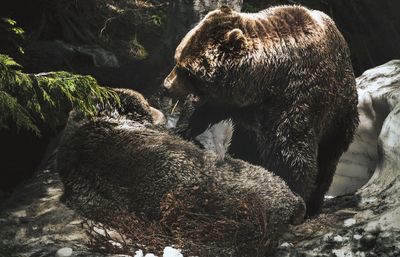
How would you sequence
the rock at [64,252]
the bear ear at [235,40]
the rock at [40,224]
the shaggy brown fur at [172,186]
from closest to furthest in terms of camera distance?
the shaggy brown fur at [172,186]
the rock at [64,252]
the rock at [40,224]
the bear ear at [235,40]

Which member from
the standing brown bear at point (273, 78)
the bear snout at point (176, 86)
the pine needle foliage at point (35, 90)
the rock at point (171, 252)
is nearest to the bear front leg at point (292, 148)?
the standing brown bear at point (273, 78)

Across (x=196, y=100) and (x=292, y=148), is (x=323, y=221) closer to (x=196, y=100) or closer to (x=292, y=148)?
(x=292, y=148)

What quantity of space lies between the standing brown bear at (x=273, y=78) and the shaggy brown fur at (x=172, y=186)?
0.39 m

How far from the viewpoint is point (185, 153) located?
4594 millimetres

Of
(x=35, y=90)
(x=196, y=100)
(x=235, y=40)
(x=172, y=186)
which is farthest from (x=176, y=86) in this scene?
(x=35, y=90)

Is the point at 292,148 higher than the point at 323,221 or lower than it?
higher

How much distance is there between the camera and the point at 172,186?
4.38 metres

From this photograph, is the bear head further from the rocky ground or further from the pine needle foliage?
the rocky ground

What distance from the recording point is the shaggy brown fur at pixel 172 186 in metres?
4.14

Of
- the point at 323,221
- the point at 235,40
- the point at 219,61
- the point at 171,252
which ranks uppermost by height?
the point at 235,40

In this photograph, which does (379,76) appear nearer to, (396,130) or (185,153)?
(396,130)

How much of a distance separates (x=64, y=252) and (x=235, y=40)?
1941mm

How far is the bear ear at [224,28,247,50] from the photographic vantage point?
4762mm

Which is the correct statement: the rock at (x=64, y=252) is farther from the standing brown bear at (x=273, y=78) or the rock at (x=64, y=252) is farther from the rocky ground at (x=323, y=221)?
the standing brown bear at (x=273, y=78)
